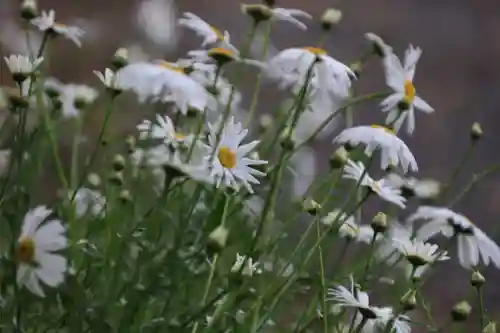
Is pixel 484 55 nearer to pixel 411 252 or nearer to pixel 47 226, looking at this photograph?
pixel 411 252

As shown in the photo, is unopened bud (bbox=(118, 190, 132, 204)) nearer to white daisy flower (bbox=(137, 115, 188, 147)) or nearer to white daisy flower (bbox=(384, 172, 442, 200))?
white daisy flower (bbox=(137, 115, 188, 147))

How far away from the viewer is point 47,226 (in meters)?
0.54

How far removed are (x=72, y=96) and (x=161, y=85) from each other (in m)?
0.38

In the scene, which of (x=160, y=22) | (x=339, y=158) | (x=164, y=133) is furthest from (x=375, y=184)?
(x=160, y=22)

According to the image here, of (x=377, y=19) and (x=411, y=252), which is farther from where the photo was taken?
(x=377, y=19)

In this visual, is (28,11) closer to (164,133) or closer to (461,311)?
(164,133)

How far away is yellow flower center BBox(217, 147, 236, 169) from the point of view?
59cm

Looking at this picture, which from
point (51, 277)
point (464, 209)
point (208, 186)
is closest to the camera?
point (51, 277)

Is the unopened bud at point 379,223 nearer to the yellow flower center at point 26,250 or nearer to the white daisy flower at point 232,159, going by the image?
the white daisy flower at point 232,159

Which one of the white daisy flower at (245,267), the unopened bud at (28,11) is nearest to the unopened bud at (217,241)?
the white daisy flower at (245,267)

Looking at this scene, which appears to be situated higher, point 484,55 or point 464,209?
point 484,55

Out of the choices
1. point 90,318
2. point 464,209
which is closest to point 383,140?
point 90,318

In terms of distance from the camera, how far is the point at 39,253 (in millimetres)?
541

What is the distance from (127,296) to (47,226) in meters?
0.07
